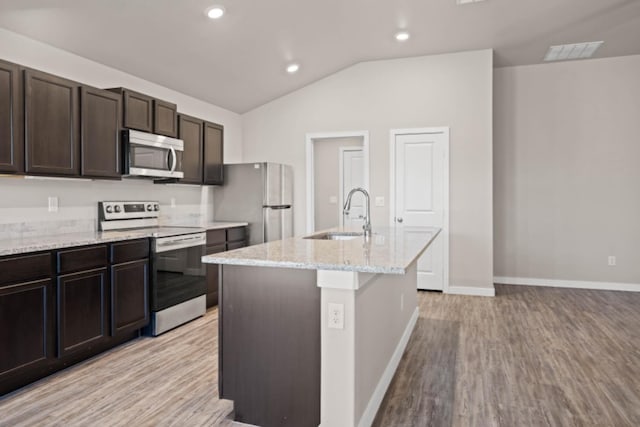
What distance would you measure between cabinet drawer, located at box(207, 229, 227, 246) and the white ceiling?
1.70 metres

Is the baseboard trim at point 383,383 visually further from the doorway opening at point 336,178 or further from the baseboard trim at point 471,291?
the doorway opening at point 336,178

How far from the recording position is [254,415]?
2240mm

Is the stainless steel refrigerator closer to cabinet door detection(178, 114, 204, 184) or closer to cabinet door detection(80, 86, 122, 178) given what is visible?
cabinet door detection(178, 114, 204, 184)

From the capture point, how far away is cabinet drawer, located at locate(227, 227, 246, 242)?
486 centimetres

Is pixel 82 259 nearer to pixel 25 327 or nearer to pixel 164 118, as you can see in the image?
pixel 25 327

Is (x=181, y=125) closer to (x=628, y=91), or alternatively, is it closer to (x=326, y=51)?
(x=326, y=51)

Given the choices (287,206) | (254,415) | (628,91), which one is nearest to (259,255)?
(254,415)

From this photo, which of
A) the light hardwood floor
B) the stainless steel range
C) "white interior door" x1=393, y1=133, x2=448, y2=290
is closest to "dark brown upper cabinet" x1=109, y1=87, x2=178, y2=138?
the stainless steel range

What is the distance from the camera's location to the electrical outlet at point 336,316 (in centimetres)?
201

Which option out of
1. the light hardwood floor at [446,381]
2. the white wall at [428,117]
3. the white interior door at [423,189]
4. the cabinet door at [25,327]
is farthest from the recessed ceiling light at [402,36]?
the cabinet door at [25,327]

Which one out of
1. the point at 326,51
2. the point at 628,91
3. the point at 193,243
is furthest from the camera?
the point at 628,91

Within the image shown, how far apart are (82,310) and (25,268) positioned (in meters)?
0.53

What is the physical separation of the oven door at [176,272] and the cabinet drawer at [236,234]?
656mm

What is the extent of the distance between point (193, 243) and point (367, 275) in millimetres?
2383
